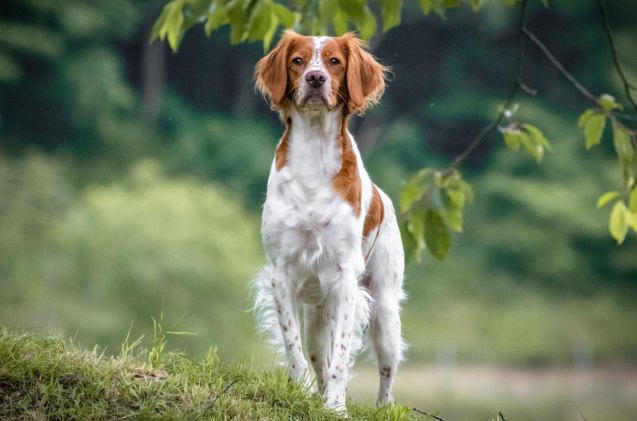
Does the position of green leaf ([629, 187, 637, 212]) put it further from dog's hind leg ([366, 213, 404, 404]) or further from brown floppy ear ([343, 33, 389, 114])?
dog's hind leg ([366, 213, 404, 404])

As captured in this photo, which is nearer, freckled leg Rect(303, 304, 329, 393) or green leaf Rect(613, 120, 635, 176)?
green leaf Rect(613, 120, 635, 176)

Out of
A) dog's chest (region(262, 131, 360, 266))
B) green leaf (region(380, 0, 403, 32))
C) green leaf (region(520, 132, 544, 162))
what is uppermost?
green leaf (region(380, 0, 403, 32))

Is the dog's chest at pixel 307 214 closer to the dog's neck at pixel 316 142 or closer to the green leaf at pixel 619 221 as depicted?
the dog's neck at pixel 316 142

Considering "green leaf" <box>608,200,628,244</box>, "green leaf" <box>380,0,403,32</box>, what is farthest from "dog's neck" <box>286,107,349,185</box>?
"green leaf" <box>608,200,628,244</box>

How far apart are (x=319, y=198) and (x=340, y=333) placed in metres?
0.59

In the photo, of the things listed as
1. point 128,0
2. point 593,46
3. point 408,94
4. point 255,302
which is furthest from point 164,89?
point 255,302

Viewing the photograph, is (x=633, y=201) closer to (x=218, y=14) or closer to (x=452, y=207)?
(x=452, y=207)

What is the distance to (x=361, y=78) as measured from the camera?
210 inches

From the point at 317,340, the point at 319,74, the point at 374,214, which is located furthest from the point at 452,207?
the point at 317,340

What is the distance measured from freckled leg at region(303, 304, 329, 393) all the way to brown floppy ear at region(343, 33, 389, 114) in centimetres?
97

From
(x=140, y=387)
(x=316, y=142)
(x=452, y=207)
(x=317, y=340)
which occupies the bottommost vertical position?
(x=140, y=387)

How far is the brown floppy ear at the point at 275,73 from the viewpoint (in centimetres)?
526

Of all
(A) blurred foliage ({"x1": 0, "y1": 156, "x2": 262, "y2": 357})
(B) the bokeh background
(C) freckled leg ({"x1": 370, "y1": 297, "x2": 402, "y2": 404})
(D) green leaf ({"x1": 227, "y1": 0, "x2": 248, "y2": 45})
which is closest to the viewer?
(D) green leaf ({"x1": 227, "y1": 0, "x2": 248, "y2": 45})

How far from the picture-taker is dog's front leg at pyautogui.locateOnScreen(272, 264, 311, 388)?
529 cm
